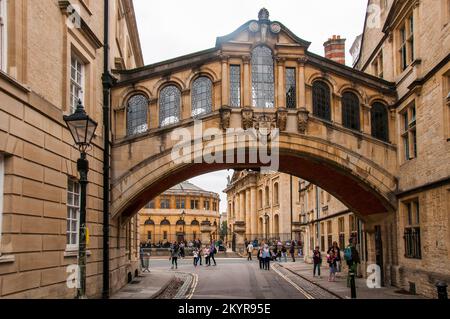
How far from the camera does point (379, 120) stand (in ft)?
68.1

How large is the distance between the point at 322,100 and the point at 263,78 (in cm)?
211

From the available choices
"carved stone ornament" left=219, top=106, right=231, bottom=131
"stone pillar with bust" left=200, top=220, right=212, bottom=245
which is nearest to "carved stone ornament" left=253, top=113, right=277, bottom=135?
"carved stone ornament" left=219, top=106, right=231, bottom=131

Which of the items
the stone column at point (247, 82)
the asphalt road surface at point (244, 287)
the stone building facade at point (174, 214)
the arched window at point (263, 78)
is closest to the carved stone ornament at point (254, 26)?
the arched window at point (263, 78)

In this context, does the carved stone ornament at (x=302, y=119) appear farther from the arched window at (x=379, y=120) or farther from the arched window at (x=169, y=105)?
the arched window at (x=169, y=105)

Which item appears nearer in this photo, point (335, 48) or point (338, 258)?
point (338, 258)

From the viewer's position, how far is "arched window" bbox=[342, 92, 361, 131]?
20438mm

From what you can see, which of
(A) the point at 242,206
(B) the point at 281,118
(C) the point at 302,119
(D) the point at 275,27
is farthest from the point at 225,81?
(A) the point at 242,206

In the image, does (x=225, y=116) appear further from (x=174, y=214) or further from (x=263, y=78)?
(x=174, y=214)

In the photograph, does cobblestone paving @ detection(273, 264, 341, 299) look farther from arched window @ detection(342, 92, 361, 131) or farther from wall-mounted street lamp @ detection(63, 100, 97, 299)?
wall-mounted street lamp @ detection(63, 100, 97, 299)

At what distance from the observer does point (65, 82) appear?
14156mm

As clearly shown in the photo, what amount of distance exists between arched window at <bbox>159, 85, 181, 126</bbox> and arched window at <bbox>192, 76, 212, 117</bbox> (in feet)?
1.67

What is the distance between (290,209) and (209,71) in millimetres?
42889
